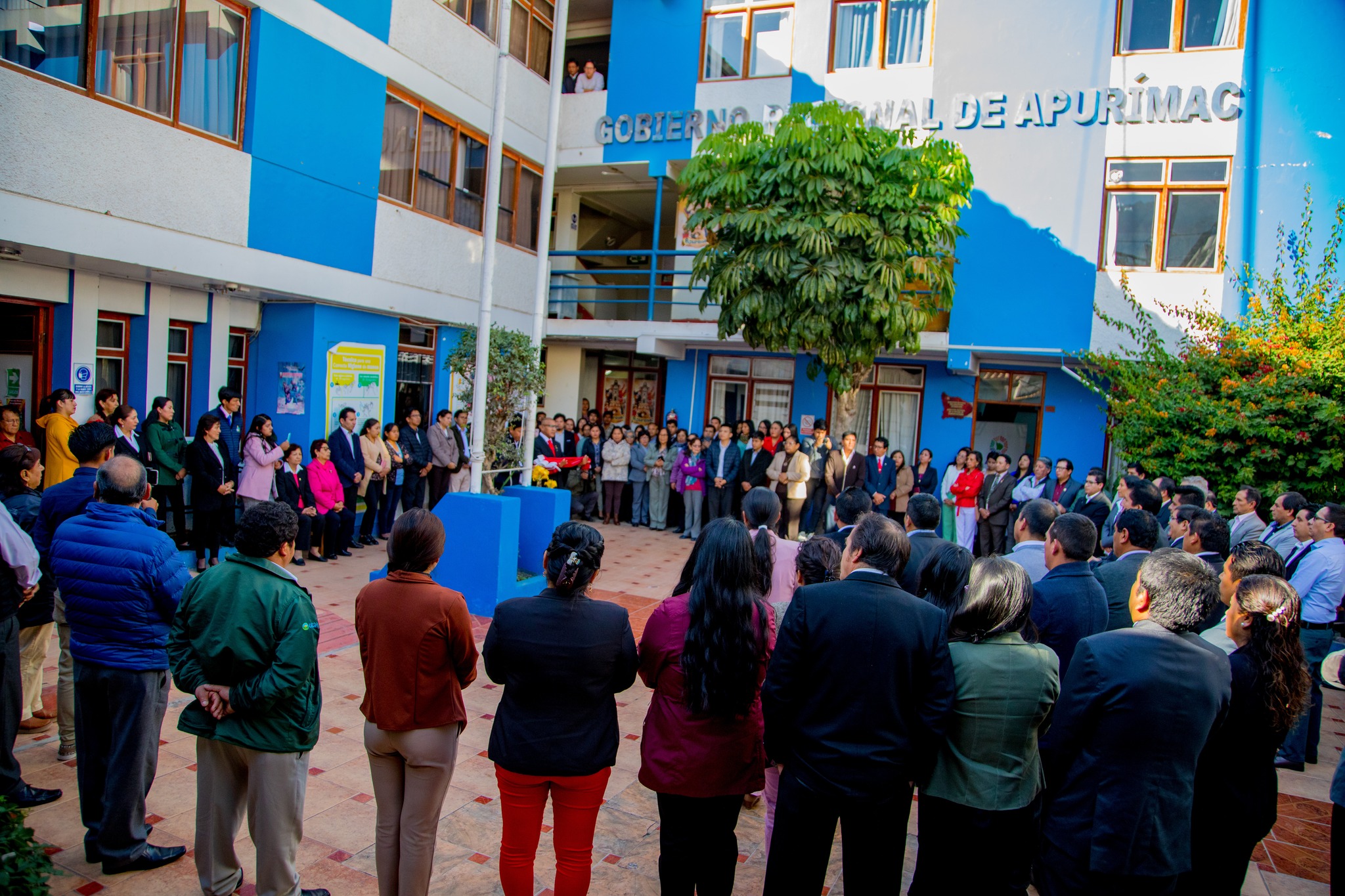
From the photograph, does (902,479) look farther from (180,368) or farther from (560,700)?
(560,700)

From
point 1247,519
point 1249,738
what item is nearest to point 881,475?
point 1247,519

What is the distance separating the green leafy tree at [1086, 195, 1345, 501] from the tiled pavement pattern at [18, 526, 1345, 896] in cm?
345

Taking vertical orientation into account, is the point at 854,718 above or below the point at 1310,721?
above

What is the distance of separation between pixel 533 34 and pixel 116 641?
13141 mm

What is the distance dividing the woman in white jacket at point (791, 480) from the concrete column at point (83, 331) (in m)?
7.99

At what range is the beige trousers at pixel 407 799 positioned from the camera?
3186mm

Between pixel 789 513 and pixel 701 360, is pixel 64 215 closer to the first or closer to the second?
pixel 789 513

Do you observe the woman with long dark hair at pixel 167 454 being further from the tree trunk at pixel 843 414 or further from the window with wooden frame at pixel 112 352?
the tree trunk at pixel 843 414

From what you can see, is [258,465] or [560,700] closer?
[560,700]

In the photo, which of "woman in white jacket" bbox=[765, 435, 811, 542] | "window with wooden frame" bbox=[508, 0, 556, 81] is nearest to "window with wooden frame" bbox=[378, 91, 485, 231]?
"window with wooden frame" bbox=[508, 0, 556, 81]

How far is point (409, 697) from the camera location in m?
3.15

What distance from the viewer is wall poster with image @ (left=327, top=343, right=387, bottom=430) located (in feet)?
34.9

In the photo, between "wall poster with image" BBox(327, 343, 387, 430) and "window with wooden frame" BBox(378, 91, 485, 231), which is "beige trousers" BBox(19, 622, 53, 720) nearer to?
"wall poster with image" BBox(327, 343, 387, 430)

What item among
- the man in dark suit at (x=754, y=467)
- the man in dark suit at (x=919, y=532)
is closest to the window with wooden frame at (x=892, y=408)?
the man in dark suit at (x=754, y=467)
